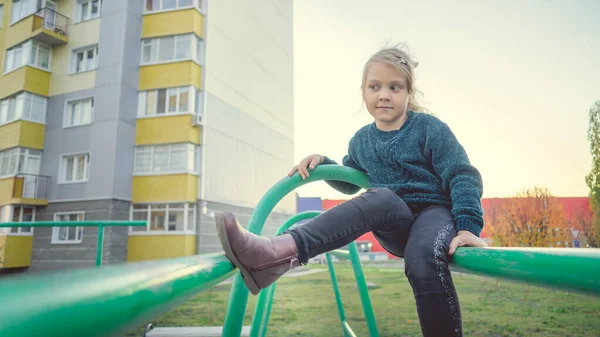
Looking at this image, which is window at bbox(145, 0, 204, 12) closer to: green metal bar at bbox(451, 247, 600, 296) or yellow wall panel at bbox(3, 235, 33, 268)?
yellow wall panel at bbox(3, 235, 33, 268)

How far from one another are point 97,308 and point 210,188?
5808 mm

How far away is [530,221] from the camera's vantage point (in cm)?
455

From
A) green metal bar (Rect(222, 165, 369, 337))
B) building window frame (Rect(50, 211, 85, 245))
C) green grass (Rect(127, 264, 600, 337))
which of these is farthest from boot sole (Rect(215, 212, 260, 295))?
building window frame (Rect(50, 211, 85, 245))

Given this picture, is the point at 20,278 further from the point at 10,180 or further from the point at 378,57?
the point at 10,180

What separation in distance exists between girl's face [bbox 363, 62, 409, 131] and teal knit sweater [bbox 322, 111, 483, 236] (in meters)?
0.03

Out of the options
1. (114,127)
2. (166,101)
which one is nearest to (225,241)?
(166,101)

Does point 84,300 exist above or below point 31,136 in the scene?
below

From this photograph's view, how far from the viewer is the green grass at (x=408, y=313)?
1905 mm

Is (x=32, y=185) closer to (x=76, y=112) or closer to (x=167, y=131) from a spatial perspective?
(x=76, y=112)

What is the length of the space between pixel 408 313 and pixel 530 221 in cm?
283

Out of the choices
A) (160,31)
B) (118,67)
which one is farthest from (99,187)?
(160,31)

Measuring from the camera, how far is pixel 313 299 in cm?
321

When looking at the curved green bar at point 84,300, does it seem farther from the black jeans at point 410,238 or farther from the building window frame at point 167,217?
the building window frame at point 167,217

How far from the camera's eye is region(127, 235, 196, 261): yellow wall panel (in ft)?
17.3
